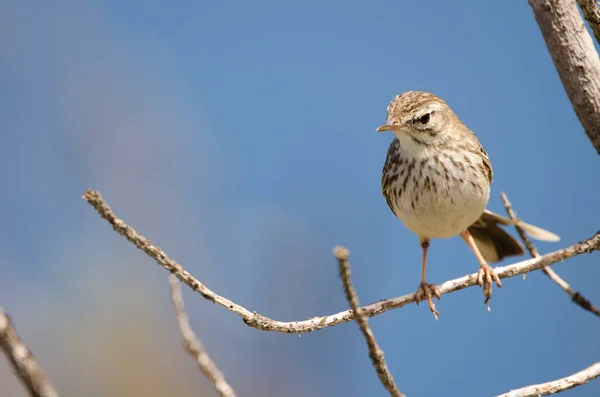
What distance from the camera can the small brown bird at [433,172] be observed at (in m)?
5.03

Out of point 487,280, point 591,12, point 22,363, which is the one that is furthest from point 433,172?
point 22,363

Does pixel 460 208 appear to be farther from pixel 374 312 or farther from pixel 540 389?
pixel 540 389

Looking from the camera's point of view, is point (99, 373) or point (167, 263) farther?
point (99, 373)

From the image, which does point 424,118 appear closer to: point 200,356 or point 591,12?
point 591,12

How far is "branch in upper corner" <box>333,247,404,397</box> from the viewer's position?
83.9 inches

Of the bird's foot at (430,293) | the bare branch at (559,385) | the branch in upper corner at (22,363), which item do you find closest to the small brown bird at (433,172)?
the bird's foot at (430,293)

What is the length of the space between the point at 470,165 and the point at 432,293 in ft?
3.17

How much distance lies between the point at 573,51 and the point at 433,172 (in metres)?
1.55

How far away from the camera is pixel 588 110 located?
146 inches

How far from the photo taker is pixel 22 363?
1.49 meters

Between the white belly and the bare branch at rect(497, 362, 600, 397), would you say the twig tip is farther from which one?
the white belly

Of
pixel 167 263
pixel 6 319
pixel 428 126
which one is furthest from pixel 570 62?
pixel 6 319

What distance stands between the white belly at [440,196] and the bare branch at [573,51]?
1.39 metres

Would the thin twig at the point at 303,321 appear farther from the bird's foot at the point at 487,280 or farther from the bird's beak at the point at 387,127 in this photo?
the bird's beak at the point at 387,127
